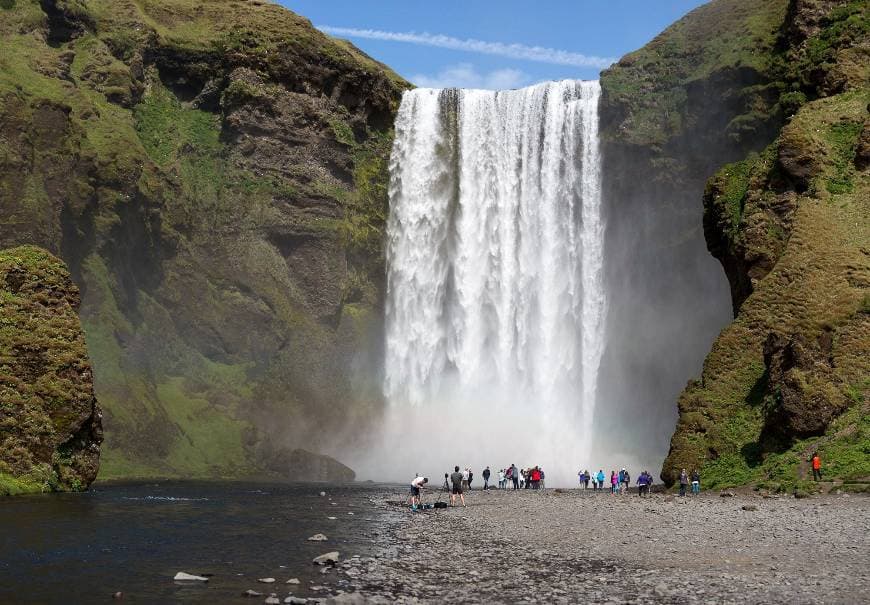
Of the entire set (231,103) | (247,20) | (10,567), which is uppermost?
(247,20)

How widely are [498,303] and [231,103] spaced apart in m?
31.2

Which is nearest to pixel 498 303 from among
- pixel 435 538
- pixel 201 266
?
pixel 201 266

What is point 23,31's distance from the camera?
256ft

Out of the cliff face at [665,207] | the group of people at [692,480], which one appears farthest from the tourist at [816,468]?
the cliff face at [665,207]

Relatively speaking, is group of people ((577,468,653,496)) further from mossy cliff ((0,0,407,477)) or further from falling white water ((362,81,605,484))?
mossy cliff ((0,0,407,477))

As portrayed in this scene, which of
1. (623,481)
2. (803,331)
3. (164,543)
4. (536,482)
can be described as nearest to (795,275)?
(803,331)

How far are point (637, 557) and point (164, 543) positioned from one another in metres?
13.4

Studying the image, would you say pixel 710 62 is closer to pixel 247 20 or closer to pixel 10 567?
pixel 247 20

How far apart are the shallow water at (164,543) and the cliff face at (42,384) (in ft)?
6.84

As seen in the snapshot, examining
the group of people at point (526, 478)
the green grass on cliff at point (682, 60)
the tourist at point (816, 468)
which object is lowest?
the group of people at point (526, 478)

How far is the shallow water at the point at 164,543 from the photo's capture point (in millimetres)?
18953

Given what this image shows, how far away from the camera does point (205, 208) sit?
82.5 m

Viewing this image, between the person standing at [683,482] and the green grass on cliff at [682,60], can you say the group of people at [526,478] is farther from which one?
the green grass on cliff at [682,60]

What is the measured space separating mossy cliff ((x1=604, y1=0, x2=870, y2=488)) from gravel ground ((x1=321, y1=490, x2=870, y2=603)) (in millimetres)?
4482
